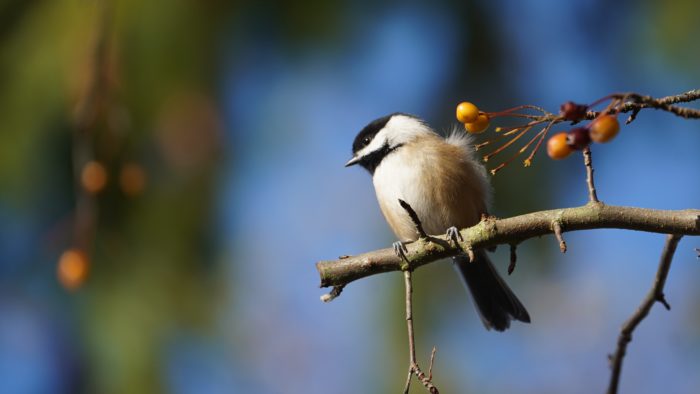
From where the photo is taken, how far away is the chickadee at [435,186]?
292cm

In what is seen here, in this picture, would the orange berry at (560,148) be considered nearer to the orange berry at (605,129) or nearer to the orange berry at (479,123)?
the orange berry at (605,129)

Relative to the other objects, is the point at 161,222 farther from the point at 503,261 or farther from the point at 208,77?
the point at 503,261

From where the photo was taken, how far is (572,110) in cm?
133

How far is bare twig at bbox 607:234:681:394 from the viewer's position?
170 centimetres

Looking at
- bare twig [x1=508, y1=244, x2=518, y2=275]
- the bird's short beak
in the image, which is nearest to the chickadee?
the bird's short beak

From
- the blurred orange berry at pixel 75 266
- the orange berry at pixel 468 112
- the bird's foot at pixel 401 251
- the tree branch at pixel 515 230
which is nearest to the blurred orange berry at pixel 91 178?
the blurred orange berry at pixel 75 266

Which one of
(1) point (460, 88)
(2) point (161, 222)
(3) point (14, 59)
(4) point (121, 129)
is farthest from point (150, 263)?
(1) point (460, 88)

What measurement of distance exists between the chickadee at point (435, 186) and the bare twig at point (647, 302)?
3.35 feet

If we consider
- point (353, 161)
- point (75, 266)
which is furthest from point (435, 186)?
point (75, 266)

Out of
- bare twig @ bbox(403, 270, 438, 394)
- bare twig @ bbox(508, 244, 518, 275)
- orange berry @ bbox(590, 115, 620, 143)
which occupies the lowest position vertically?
bare twig @ bbox(403, 270, 438, 394)

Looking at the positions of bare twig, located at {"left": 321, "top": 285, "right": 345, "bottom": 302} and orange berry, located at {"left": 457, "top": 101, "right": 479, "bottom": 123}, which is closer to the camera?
orange berry, located at {"left": 457, "top": 101, "right": 479, "bottom": 123}

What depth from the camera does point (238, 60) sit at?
172 inches

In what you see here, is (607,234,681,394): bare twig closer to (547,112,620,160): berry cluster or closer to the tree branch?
the tree branch

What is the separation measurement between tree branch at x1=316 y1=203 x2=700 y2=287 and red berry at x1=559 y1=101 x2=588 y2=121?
329 millimetres
